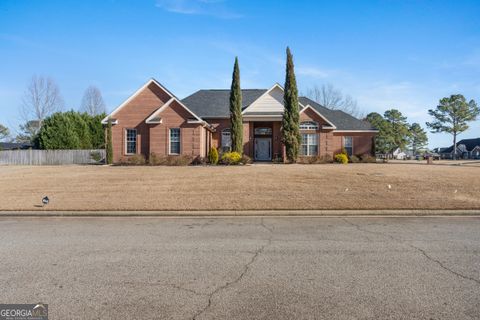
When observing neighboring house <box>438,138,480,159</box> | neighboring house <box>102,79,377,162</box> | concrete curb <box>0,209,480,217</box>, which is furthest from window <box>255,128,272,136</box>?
neighboring house <box>438,138,480,159</box>

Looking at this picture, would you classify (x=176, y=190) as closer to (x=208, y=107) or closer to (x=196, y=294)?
(x=196, y=294)

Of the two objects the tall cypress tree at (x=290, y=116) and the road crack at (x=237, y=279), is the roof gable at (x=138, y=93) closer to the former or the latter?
the tall cypress tree at (x=290, y=116)

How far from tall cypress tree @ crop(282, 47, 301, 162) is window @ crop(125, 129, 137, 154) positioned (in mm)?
12680

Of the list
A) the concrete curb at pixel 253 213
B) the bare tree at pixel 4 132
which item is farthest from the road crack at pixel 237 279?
the bare tree at pixel 4 132

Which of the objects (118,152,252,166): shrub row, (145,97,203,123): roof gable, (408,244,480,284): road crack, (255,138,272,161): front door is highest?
(145,97,203,123): roof gable

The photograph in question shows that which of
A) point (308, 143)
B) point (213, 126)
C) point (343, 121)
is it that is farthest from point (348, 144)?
point (213, 126)

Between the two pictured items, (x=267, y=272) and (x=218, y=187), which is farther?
(x=218, y=187)

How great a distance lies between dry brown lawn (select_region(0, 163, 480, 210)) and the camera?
35.9 ft

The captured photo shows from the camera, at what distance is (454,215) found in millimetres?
10055

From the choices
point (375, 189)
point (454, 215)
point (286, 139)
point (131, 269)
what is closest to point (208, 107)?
point (286, 139)

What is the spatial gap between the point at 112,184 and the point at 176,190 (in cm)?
350

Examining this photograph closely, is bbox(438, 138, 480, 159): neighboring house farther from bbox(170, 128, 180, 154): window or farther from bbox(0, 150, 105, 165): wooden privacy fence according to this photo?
bbox(0, 150, 105, 165): wooden privacy fence

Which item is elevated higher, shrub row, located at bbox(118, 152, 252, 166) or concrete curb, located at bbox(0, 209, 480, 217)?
shrub row, located at bbox(118, 152, 252, 166)
